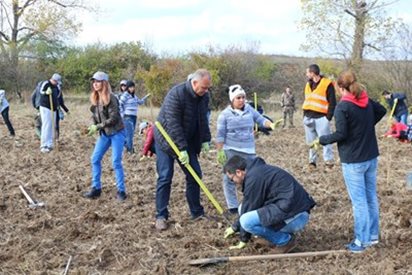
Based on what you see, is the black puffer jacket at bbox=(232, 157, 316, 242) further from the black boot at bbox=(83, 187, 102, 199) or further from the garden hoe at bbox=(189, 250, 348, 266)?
the black boot at bbox=(83, 187, 102, 199)

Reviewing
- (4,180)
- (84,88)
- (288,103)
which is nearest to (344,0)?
(288,103)

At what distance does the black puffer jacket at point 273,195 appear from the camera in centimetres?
509

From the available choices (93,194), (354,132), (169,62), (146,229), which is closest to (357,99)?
(354,132)

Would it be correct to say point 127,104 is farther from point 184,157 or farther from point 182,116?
point 184,157

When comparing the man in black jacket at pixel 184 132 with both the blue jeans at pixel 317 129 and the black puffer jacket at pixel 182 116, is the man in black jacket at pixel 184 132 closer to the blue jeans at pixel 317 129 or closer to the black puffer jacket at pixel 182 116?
the black puffer jacket at pixel 182 116

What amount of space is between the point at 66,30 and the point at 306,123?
3054 centimetres

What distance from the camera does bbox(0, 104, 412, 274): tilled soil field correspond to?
5086 millimetres

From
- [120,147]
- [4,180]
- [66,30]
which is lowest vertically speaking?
[4,180]

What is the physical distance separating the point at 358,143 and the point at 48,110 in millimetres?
8315

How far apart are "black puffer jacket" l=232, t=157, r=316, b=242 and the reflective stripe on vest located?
419cm

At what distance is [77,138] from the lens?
46.8 feet

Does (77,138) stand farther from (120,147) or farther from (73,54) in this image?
(73,54)

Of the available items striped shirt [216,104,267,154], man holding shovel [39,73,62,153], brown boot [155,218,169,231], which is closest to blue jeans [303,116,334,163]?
striped shirt [216,104,267,154]

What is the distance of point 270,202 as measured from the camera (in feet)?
17.0
